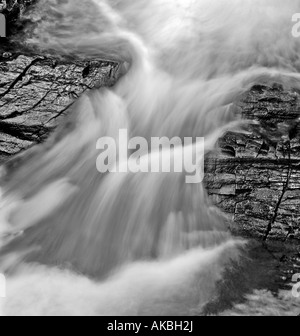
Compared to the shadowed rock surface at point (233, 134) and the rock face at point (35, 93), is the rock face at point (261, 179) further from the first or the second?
the rock face at point (35, 93)

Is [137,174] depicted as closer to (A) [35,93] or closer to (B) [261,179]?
(B) [261,179]

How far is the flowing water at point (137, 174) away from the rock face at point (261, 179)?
32 centimetres

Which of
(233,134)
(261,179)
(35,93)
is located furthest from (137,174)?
(35,93)

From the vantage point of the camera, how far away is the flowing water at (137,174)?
5801 mm

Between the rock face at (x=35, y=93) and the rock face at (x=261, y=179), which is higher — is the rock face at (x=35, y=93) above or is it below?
above

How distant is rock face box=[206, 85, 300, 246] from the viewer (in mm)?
6418

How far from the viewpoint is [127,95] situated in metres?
8.83

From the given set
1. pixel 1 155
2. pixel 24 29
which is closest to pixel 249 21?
pixel 24 29

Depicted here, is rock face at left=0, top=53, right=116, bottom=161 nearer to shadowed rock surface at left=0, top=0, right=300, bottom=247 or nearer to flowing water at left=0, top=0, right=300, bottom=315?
shadowed rock surface at left=0, top=0, right=300, bottom=247

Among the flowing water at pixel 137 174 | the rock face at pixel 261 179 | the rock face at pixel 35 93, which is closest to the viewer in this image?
the flowing water at pixel 137 174

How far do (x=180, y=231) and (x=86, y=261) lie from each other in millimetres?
1613

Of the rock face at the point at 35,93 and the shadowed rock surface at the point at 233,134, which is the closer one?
the shadowed rock surface at the point at 233,134

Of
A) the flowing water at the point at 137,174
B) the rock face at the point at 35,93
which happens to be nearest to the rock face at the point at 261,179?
the flowing water at the point at 137,174

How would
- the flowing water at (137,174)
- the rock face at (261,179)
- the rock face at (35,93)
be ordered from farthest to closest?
the rock face at (35,93) → the rock face at (261,179) → the flowing water at (137,174)
